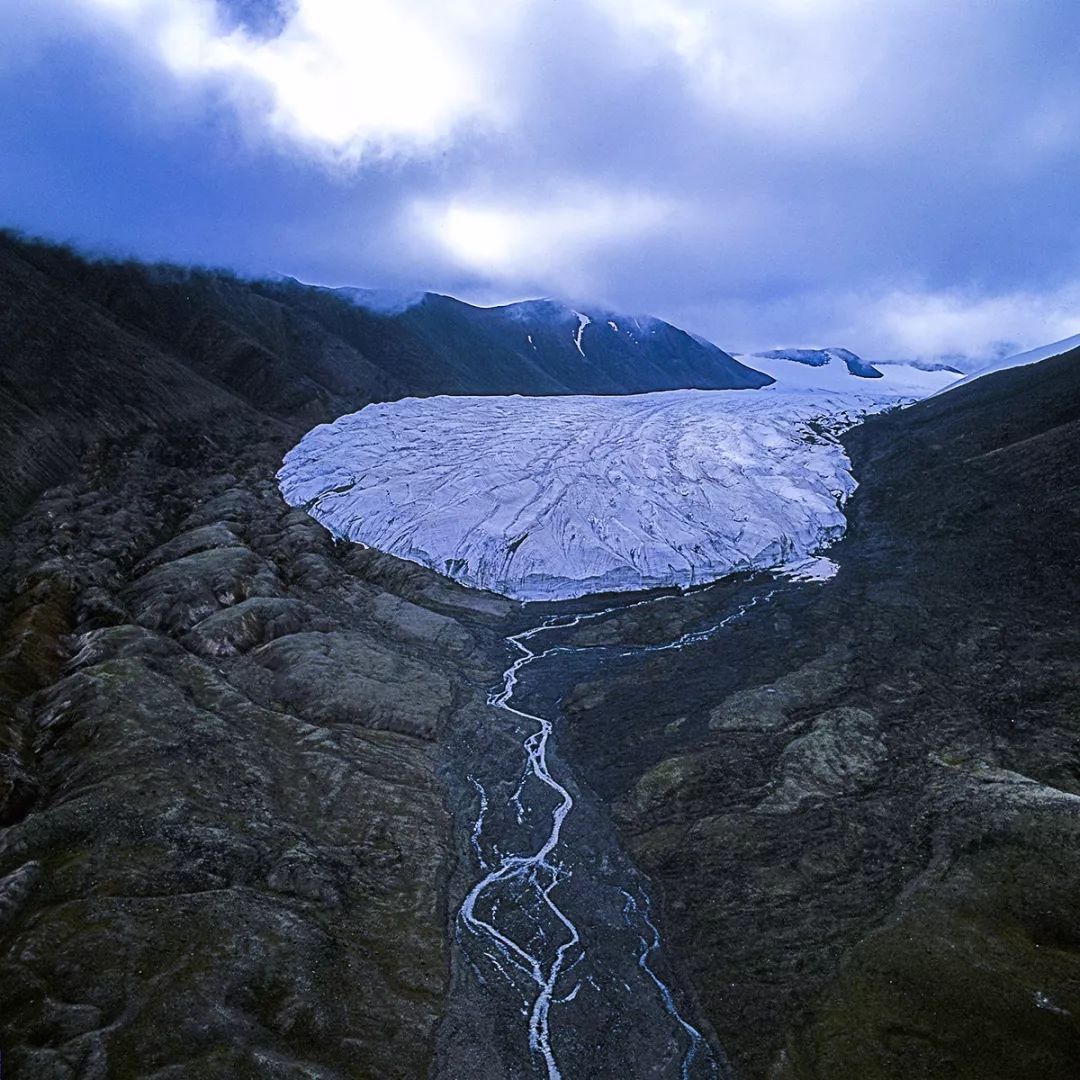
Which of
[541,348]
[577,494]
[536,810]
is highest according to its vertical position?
[541,348]

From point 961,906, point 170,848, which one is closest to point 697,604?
point 961,906

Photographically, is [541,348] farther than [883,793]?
Yes

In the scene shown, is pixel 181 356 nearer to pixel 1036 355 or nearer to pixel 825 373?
pixel 1036 355

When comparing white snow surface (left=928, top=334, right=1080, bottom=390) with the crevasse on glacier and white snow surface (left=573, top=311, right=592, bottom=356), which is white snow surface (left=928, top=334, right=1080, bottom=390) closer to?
the crevasse on glacier

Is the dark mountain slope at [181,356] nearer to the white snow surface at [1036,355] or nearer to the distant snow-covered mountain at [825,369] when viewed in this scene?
the white snow surface at [1036,355]

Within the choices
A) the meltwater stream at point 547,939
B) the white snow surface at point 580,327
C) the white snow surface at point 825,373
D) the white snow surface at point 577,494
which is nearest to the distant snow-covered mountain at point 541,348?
the white snow surface at point 580,327

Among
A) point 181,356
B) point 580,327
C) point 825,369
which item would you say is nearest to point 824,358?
point 825,369
